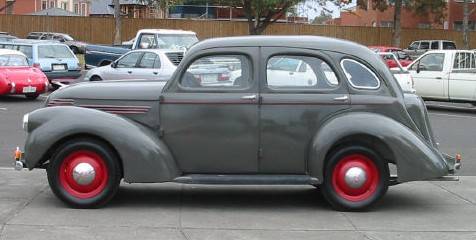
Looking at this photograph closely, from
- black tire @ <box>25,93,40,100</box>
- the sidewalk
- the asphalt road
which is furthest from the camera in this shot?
black tire @ <box>25,93,40,100</box>

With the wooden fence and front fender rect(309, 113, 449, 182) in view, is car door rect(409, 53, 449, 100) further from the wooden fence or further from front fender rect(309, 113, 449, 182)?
the wooden fence

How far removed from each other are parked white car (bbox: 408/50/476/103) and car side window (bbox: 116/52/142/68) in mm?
7437

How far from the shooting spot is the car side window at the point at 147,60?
57.3ft

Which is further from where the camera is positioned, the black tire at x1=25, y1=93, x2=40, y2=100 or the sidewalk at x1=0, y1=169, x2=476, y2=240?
the black tire at x1=25, y1=93, x2=40, y2=100

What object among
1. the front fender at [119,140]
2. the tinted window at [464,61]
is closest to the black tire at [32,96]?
the tinted window at [464,61]

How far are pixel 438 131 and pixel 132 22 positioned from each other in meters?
32.7

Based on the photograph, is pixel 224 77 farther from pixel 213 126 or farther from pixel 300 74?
pixel 300 74

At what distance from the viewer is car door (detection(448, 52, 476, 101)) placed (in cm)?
1728

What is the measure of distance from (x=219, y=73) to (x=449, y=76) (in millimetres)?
11900

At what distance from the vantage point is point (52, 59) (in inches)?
808

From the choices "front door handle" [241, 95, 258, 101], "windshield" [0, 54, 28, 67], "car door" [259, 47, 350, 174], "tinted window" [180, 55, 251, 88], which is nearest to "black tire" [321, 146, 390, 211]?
"car door" [259, 47, 350, 174]

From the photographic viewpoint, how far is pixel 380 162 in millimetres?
6934

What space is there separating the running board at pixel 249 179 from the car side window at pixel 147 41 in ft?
50.6

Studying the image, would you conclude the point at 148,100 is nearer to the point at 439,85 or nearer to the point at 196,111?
the point at 196,111
